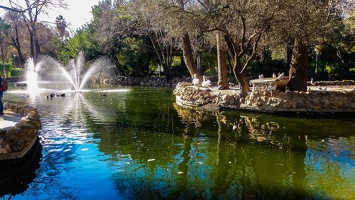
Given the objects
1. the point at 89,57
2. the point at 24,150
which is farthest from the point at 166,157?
the point at 89,57

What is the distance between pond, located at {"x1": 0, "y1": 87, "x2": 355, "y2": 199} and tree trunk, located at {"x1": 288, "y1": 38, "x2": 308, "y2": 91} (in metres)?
3.07

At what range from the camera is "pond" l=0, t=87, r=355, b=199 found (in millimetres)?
5707

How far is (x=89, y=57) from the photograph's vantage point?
4159cm

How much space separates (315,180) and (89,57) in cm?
3867

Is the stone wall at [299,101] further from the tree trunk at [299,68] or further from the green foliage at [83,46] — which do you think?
the green foliage at [83,46]

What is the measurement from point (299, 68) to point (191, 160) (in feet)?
33.3

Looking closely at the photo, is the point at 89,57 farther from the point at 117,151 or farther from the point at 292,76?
the point at 117,151

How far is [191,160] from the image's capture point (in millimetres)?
7445

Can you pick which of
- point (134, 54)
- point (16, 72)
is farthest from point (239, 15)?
point (16, 72)

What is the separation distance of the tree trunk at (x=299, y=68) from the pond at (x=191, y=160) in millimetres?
3066

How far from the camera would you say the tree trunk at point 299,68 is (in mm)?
15297

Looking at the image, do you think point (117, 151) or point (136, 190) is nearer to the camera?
point (136, 190)

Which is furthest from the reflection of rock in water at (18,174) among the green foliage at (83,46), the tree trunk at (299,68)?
the green foliage at (83,46)

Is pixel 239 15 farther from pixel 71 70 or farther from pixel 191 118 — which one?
pixel 71 70
